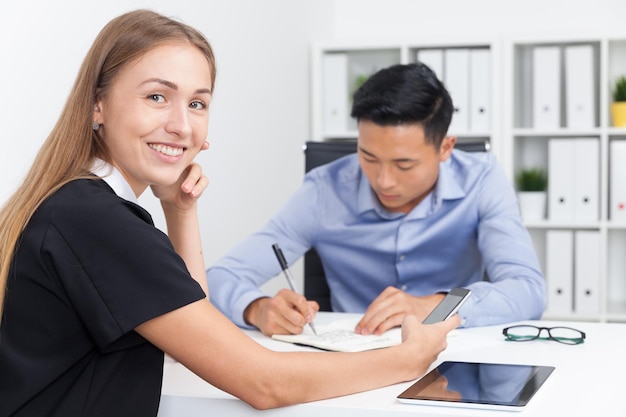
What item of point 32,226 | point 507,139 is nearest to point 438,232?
point 32,226

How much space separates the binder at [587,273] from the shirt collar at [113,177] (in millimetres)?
2638

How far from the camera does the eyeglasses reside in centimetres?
159

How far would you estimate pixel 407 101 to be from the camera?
6.81 ft

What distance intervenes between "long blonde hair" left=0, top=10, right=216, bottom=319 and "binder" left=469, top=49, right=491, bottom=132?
8.16 feet

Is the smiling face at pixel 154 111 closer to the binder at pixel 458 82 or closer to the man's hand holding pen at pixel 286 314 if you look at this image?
the man's hand holding pen at pixel 286 314

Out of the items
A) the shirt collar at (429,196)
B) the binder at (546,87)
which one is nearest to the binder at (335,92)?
the binder at (546,87)

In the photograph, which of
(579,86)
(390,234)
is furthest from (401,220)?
(579,86)

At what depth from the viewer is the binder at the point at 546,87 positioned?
354 centimetres

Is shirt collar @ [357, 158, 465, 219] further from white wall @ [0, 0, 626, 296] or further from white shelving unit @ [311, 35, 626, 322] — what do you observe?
white shelving unit @ [311, 35, 626, 322]

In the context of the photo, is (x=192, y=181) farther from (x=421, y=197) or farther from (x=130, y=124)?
(x=421, y=197)

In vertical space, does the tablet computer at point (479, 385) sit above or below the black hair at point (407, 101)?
below

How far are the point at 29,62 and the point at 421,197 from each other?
102 centimetres

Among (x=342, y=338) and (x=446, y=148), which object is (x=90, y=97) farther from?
(x=446, y=148)

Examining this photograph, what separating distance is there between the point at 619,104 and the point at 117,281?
2.90 meters
